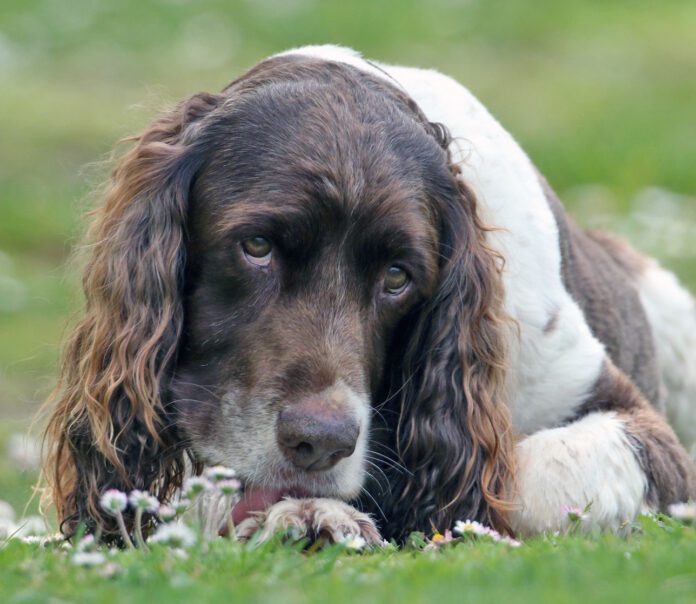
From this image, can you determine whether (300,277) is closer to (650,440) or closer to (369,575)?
(369,575)

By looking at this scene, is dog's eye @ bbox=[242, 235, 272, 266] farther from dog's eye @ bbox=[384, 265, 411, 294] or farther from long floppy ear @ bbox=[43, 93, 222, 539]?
dog's eye @ bbox=[384, 265, 411, 294]

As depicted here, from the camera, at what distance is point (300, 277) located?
4457 millimetres

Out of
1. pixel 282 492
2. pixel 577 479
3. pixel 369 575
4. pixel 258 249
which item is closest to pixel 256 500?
pixel 282 492

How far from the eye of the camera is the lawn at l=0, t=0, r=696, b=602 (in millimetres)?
3309

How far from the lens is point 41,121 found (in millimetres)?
15430

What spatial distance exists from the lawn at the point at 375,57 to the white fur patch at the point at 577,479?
0.79 meters

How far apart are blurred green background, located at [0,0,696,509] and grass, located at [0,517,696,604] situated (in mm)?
5868

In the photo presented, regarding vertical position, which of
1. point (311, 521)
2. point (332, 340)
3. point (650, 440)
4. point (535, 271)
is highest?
point (535, 271)

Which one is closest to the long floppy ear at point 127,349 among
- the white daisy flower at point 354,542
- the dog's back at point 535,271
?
the white daisy flower at point 354,542

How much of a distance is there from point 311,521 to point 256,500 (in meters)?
0.20

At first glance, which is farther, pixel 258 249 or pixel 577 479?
pixel 577 479

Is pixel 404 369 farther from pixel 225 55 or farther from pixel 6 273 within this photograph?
pixel 225 55

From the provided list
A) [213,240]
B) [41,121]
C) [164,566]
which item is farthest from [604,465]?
[41,121]

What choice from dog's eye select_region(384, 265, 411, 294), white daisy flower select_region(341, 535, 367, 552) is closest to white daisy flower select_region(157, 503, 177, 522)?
white daisy flower select_region(341, 535, 367, 552)
